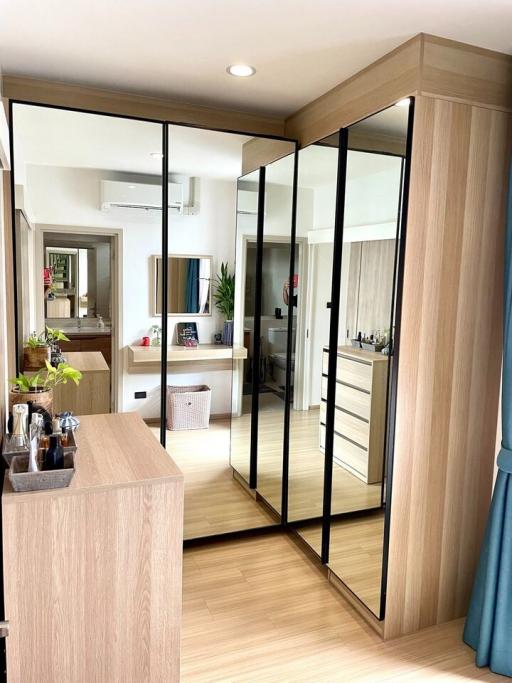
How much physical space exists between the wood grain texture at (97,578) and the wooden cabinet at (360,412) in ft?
3.42

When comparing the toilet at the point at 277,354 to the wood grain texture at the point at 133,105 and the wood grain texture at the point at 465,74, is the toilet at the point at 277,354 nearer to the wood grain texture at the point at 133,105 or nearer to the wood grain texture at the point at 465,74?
the wood grain texture at the point at 133,105

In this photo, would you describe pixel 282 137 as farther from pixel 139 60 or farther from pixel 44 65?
pixel 44 65

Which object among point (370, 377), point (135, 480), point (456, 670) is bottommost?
point (456, 670)

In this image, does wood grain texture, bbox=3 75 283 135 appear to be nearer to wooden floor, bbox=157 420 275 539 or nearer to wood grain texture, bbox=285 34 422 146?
wood grain texture, bbox=285 34 422 146

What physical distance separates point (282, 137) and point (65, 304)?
153cm

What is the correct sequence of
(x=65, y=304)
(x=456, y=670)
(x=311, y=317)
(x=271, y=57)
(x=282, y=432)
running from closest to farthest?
(x=456, y=670) → (x=271, y=57) → (x=65, y=304) → (x=311, y=317) → (x=282, y=432)

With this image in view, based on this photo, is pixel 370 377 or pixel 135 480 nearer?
pixel 135 480

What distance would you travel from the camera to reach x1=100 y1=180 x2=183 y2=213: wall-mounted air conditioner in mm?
2615

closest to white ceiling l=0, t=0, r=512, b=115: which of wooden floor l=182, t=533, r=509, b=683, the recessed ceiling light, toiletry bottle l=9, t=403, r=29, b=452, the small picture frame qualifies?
the recessed ceiling light

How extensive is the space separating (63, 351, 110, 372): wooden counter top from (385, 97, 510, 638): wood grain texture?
1446mm

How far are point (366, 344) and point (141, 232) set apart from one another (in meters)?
1.23

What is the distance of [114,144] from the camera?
8.68 feet

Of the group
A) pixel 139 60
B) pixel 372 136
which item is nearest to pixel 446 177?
pixel 372 136

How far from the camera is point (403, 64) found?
2156 mm
